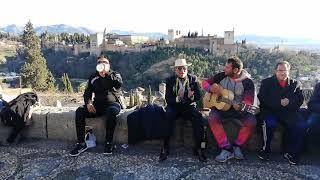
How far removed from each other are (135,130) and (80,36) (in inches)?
3519

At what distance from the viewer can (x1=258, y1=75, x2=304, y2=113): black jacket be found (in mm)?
4305

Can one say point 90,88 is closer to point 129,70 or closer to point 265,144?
point 265,144

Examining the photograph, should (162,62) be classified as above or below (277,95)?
below

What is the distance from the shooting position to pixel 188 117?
461 centimetres

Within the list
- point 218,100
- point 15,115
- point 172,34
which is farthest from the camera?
point 172,34

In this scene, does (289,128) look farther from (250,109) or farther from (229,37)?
(229,37)

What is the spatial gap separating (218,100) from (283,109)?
793 millimetres

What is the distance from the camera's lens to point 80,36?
90750mm

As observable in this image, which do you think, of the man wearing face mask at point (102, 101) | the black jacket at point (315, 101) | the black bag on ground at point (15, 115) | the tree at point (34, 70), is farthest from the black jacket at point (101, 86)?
the tree at point (34, 70)

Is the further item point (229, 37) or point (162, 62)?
point (229, 37)

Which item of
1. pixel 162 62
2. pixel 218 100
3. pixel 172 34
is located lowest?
pixel 162 62

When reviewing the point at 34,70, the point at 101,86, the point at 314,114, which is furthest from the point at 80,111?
the point at 34,70

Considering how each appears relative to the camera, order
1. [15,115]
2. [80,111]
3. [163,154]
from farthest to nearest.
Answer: [15,115] → [80,111] → [163,154]

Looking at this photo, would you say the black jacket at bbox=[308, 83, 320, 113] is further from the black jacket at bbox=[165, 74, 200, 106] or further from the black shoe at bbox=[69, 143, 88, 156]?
the black shoe at bbox=[69, 143, 88, 156]
